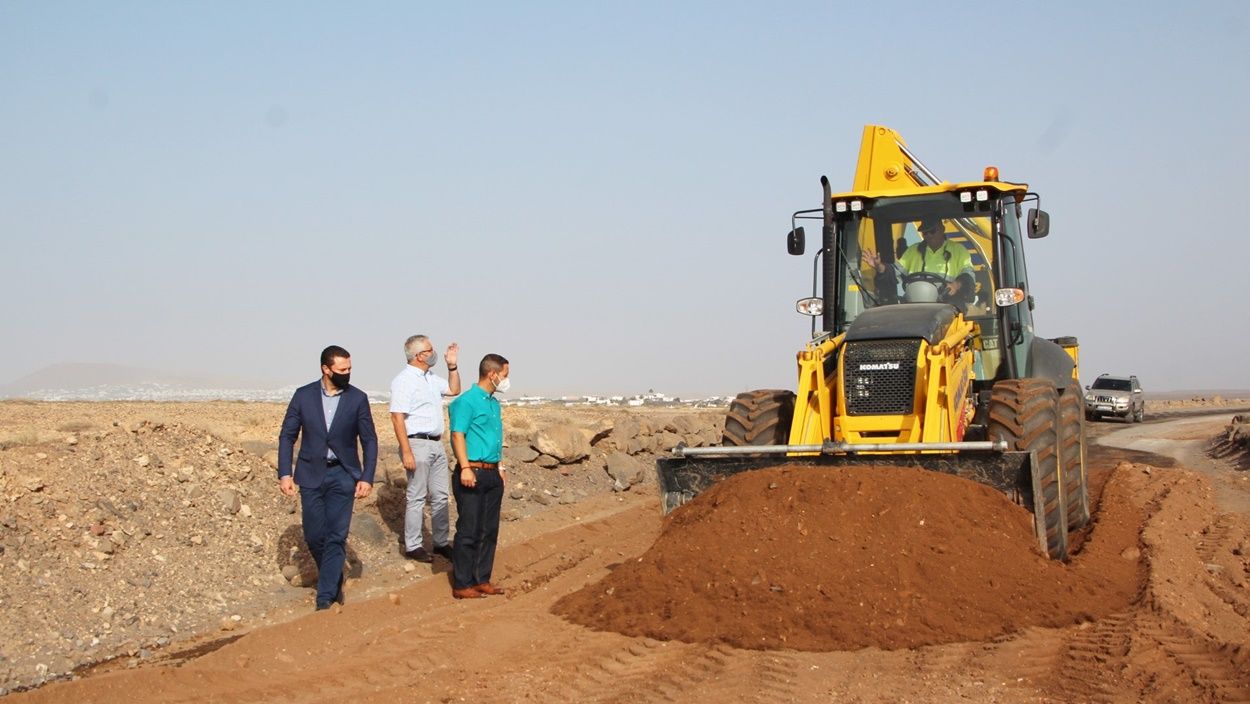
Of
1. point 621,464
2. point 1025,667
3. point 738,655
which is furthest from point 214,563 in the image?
point 621,464

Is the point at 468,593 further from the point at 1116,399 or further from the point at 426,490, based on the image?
the point at 1116,399

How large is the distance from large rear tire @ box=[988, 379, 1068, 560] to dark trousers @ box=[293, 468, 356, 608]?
4.69 meters

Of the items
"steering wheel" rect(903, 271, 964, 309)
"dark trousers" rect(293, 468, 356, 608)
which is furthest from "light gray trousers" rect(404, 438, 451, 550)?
"steering wheel" rect(903, 271, 964, 309)

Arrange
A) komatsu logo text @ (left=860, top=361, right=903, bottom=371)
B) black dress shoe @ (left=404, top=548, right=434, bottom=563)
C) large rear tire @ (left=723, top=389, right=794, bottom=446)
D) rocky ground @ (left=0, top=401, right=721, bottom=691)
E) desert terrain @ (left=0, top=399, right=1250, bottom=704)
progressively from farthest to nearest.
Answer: black dress shoe @ (left=404, top=548, right=434, bottom=563) < large rear tire @ (left=723, top=389, right=794, bottom=446) < komatsu logo text @ (left=860, top=361, right=903, bottom=371) < rocky ground @ (left=0, top=401, right=721, bottom=691) < desert terrain @ (left=0, top=399, right=1250, bottom=704)

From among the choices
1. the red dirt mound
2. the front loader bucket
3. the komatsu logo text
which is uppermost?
the komatsu logo text

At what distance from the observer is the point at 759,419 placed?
32.4 feet

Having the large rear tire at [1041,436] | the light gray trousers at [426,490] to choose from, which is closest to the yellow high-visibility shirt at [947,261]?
the large rear tire at [1041,436]

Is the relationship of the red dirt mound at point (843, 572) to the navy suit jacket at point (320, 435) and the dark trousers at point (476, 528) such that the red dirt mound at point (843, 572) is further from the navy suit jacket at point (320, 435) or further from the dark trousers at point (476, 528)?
the navy suit jacket at point (320, 435)

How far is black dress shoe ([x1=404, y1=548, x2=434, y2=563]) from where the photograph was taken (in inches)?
398

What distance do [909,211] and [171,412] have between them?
53.6 ft

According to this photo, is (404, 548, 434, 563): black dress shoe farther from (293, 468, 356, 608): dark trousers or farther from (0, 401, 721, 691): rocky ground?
(293, 468, 356, 608): dark trousers

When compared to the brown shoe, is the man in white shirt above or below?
above

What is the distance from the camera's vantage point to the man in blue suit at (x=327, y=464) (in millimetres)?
8211

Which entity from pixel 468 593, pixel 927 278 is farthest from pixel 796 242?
pixel 468 593
